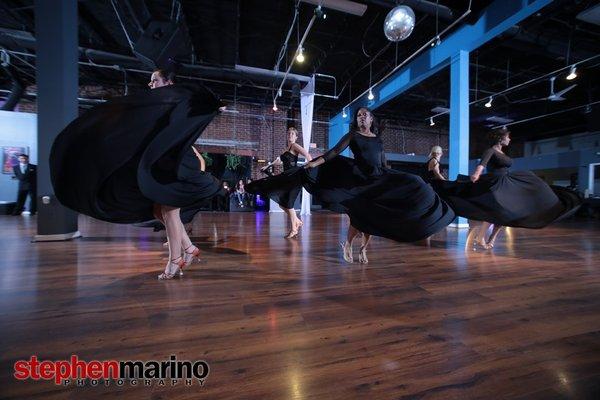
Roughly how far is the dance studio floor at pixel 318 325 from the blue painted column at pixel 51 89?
49.8 inches

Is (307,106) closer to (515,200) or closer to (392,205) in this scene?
(515,200)

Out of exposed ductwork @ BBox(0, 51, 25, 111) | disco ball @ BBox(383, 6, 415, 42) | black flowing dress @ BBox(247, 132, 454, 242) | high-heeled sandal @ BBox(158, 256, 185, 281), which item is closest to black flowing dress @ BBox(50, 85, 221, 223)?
high-heeled sandal @ BBox(158, 256, 185, 281)

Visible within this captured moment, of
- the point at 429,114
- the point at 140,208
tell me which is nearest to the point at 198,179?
the point at 140,208

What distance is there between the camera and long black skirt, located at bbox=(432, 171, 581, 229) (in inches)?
126

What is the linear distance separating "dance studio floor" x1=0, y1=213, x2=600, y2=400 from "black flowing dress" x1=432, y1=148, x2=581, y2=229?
60cm

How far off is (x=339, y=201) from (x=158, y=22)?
4626 mm

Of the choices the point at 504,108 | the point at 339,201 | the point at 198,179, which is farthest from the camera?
the point at 504,108

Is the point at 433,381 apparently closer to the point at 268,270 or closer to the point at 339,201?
the point at 268,270

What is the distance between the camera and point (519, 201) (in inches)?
128

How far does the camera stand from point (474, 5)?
4949 mm

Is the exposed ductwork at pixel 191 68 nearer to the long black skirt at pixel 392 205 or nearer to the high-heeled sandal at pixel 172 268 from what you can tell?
the long black skirt at pixel 392 205

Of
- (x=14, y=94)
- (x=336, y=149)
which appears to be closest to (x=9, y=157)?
(x=14, y=94)

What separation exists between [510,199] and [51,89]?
5.99 meters

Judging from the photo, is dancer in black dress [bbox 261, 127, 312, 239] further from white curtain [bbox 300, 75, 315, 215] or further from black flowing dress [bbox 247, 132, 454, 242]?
white curtain [bbox 300, 75, 315, 215]
